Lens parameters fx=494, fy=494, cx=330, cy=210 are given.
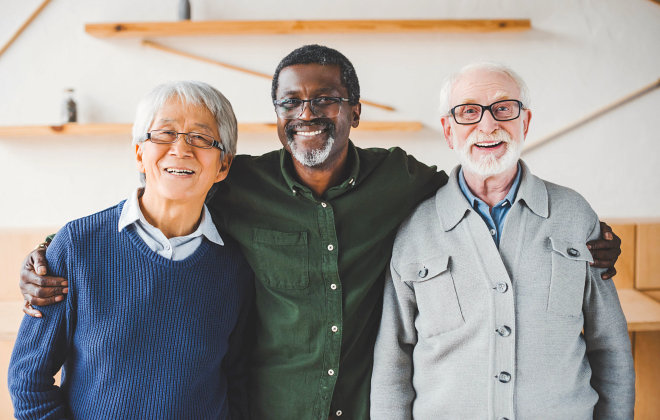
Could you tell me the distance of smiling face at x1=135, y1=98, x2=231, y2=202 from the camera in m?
1.41

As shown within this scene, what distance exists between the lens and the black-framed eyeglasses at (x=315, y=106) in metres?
1.60

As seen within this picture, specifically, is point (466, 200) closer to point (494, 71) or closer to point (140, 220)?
point (494, 71)

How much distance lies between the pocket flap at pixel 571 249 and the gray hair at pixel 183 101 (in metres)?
1.04

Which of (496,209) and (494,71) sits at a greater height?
(494,71)

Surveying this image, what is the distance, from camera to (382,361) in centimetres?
159

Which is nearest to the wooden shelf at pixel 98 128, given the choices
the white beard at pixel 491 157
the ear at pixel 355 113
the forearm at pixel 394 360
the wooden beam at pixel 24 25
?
the wooden beam at pixel 24 25

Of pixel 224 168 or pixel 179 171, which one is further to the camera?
pixel 224 168

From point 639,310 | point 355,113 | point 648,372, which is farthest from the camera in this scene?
point 648,372

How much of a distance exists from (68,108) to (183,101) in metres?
2.03

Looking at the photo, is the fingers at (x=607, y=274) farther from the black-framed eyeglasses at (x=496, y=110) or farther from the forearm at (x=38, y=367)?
the forearm at (x=38, y=367)

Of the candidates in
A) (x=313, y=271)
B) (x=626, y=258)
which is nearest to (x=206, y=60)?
(x=313, y=271)

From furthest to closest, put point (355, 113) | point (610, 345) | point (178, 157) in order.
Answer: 1. point (355, 113)
2. point (610, 345)
3. point (178, 157)

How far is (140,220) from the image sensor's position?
4.61 ft

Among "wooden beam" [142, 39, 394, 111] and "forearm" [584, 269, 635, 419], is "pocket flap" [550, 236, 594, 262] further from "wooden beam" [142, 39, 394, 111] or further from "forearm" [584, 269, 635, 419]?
"wooden beam" [142, 39, 394, 111]
